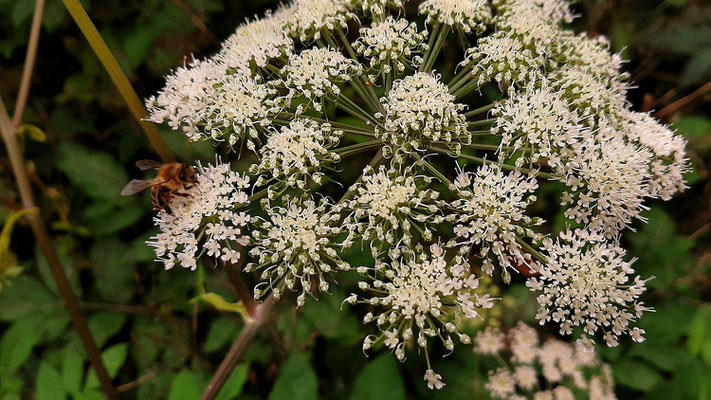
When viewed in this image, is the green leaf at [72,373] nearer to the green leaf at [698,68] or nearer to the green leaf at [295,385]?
the green leaf at [295,385]

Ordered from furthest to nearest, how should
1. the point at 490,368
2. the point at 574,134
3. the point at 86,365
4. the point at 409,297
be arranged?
the point at 86,365, the point at 490,368, the point at 574,134, the point at 409,297

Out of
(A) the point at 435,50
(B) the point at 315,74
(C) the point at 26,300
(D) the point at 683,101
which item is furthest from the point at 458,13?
(C) the point at 26,300

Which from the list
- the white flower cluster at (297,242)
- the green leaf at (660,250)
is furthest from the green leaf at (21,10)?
the green leaf at (660,250)

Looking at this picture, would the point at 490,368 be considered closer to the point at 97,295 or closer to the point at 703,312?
the point at 703,312

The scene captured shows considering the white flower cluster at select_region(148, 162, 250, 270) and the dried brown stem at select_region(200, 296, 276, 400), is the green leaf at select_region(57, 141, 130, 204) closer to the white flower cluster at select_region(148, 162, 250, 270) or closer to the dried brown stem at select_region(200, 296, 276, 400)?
the white flower cluster at select_region(148, 162, 250, 270)

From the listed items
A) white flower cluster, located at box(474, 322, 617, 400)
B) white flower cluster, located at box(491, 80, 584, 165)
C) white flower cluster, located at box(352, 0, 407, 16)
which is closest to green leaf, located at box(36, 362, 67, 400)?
white flower cluster, located at box(474, 322, 617, 400)

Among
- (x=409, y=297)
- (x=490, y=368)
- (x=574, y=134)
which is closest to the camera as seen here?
(x=409, y=297)

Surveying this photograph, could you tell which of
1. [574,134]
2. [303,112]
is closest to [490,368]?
[574,134]
